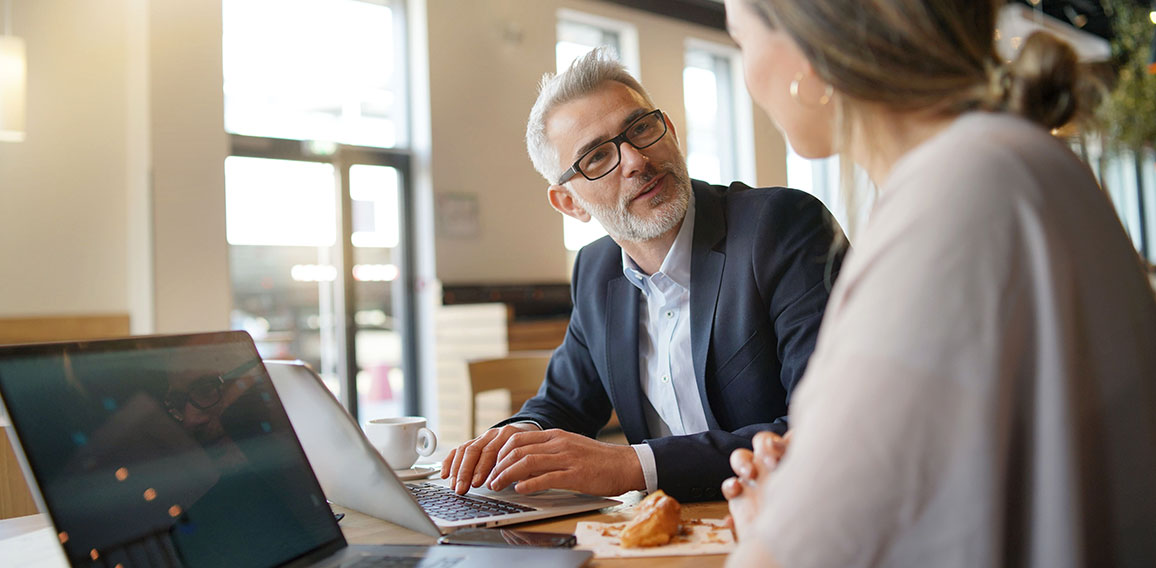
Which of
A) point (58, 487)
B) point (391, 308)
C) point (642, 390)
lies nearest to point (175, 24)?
point (391, 308)

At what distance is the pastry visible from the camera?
3.05ft

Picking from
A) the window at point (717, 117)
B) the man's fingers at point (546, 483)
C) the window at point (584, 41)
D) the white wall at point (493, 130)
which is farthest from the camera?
the window at point (717, 117)

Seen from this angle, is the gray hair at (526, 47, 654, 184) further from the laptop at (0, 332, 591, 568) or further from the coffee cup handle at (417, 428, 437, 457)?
the laptop at (0, 332, 591, 568)

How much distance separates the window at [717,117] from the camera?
8258mm

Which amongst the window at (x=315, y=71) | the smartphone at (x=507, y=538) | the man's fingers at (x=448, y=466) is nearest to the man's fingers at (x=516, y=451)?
the man's fingers at (x=448, y=466)

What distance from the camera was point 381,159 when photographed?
596 cm

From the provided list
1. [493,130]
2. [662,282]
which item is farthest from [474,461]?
[493,130]

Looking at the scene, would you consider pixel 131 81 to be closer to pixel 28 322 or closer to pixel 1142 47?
pixel 28 322

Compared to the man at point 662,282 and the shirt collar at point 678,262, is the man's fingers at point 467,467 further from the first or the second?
the shirt collar at point 678,262

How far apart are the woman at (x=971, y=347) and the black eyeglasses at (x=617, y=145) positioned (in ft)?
3.71

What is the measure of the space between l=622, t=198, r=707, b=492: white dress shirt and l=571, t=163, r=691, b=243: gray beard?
4 centimetres

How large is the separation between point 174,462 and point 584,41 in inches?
273

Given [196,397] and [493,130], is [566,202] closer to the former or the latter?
[196,397]

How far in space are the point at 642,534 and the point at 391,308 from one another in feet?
Result: 17.5
